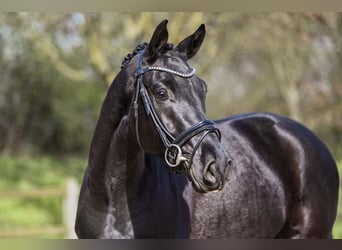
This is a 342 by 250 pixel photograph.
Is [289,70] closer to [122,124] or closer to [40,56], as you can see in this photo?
[40,56]

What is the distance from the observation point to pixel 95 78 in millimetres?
14164

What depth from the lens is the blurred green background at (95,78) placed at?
11070 mm

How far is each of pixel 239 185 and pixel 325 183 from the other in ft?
3.01

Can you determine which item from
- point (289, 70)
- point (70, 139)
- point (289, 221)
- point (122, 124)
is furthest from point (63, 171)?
point (122, 124)

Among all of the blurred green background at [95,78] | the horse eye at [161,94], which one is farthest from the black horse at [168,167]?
the blurred green background at [95,78]

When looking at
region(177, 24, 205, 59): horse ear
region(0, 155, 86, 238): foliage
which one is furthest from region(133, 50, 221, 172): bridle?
region(0, 155, 86, 238): foliage

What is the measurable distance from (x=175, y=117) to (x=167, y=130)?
8cm

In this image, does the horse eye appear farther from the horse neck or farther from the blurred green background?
the blurred green background

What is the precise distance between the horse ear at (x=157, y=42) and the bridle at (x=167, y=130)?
7 centimetres

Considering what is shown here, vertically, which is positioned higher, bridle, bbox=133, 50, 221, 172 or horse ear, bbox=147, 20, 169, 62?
horse ear, bbox=147, 20, 169, 62

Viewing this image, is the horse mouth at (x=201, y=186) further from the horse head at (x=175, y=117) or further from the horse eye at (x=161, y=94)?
the horse eye at (x=161, y=94)

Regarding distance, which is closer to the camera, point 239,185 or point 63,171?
point 239,185

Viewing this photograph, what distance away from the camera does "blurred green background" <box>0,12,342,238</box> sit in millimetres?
11070

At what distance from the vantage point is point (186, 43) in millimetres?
2904
